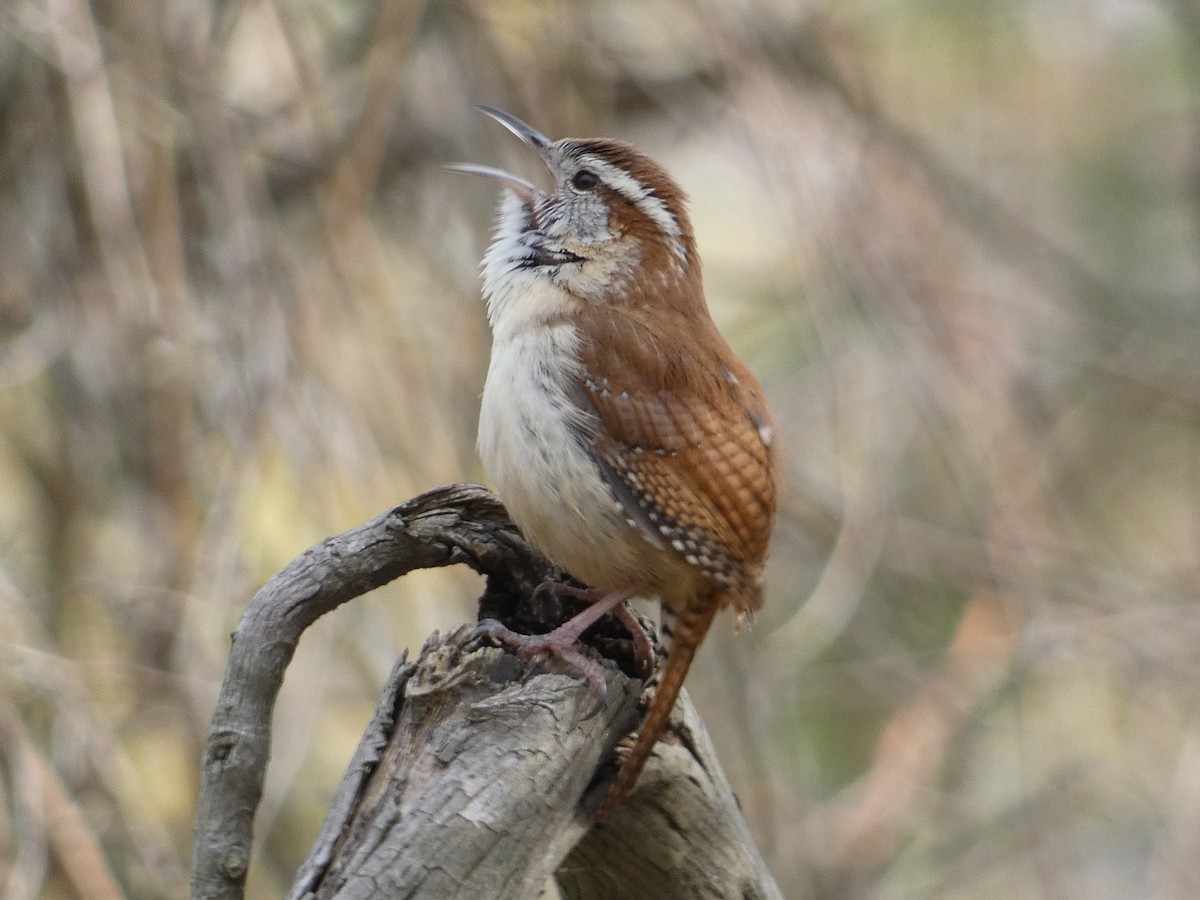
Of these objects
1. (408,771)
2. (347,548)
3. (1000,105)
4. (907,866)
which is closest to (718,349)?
(347,548)

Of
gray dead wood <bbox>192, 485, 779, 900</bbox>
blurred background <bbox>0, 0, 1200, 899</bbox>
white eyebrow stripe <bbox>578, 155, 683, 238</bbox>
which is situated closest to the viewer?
gray dead wood <bbox>192, 485, 779, 900</bbox>

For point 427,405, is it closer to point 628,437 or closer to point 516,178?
point 516,178

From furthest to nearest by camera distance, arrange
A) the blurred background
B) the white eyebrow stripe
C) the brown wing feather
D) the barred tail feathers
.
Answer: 1. the blurred background
2. the white eyebrow stripe
3. the brown wing feather
4. the barred tail feathers

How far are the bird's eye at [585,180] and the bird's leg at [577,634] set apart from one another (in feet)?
2.91

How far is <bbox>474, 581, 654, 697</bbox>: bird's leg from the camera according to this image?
2113mm

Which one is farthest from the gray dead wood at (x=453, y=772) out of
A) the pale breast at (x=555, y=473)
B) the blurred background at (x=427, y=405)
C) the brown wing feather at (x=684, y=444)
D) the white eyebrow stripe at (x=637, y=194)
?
the blurred background at (x=427, y=405)

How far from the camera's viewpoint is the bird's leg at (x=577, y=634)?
2.11 m

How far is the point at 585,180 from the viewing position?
2941 millimetres

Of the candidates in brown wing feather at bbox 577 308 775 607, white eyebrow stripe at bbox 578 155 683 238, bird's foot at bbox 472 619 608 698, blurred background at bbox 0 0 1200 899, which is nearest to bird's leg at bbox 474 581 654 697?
bird's foot at bbox 472 619 608 698

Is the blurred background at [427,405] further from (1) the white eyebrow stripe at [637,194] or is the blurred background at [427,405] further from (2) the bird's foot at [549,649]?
(2) the bird's foot at [549,649]

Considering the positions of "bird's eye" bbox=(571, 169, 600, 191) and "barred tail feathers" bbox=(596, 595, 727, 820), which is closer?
"barred tail feathers" bbox=(596, 595, 727, 820)

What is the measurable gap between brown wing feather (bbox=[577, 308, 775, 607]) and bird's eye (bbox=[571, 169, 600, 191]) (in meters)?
0.38

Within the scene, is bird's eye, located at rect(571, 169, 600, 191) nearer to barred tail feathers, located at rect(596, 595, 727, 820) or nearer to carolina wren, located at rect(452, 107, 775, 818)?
carolina wren, located at rect(452, 107, 775, 818)

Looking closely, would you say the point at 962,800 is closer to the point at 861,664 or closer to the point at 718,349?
the point at 861,664
